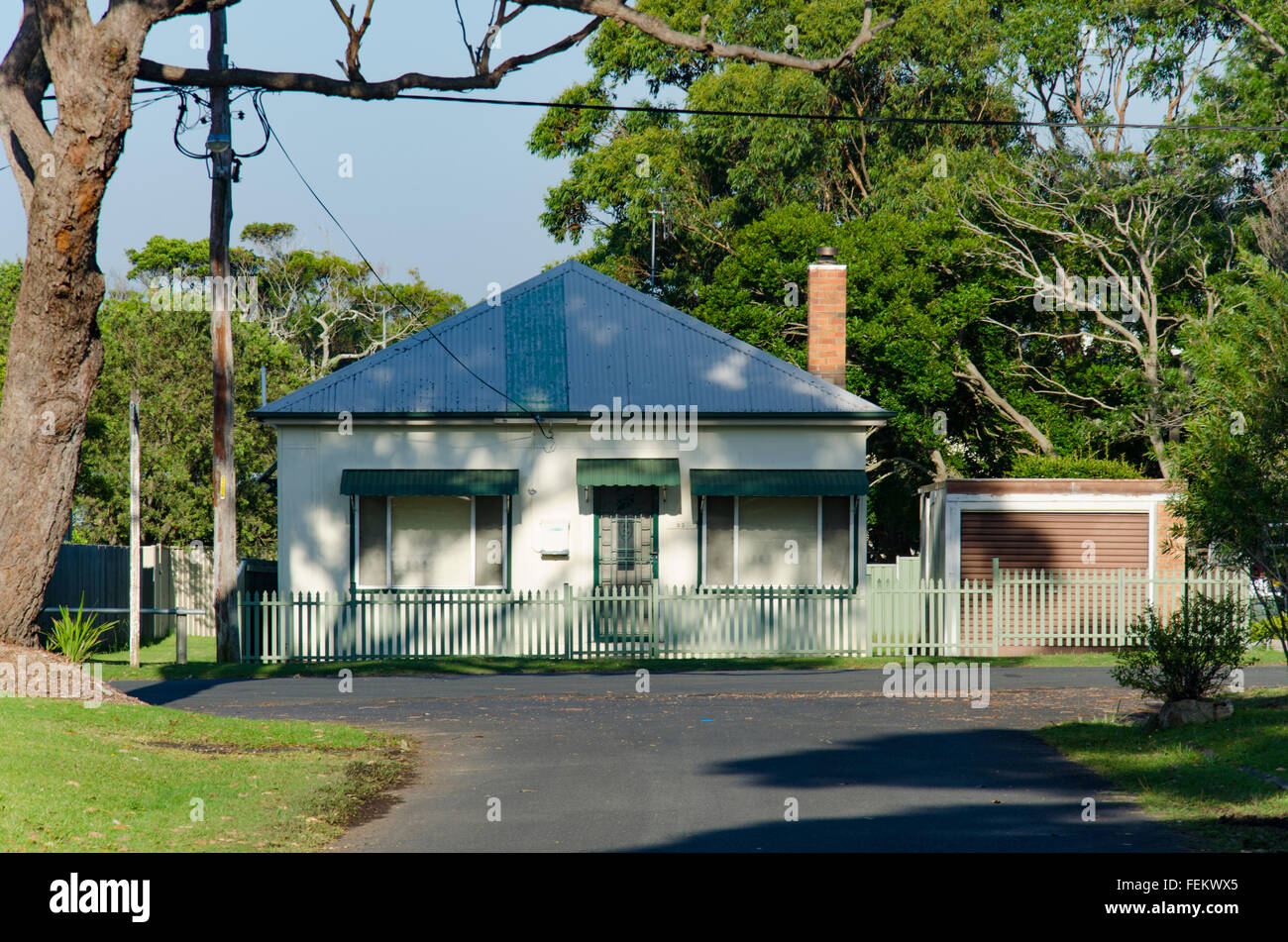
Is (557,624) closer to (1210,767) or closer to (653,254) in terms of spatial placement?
(1210,767)

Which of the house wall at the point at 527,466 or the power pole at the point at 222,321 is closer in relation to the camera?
the power pole at the point at 222,321

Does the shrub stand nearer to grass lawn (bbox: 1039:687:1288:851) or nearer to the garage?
grass lawn (bbox: 1039:687:1288:851)

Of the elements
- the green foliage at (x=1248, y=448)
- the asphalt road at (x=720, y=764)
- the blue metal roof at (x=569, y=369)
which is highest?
the blue metal roof at (x=569, y=369)

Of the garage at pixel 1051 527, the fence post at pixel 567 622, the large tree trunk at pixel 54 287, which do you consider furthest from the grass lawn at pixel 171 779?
the garage at pixel 1051 527

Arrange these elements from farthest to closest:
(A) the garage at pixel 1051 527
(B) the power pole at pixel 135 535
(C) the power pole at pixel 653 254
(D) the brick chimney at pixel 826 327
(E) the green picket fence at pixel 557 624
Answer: (C) the power pole at pixel 653 254
(D) the brick chimney at pixel 826 327
(A) the garage at pixel 1051 527
(E) the green picket fence at pixel 557 624
(B) the power pole at pixel 135 535

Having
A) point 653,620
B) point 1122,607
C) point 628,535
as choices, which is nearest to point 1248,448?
point 653,620

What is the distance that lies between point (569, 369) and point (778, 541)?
180 inches

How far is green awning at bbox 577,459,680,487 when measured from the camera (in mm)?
21984

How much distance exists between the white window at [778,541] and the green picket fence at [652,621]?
26.3 inches

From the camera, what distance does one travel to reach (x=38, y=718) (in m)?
10.4

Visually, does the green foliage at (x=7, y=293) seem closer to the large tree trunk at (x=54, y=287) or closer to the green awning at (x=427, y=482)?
the green awning at (x=427, y=482)

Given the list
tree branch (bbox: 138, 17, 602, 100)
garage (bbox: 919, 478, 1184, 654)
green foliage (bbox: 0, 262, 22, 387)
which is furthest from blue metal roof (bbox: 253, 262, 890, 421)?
green foliage (bbox: 0, 262, 22, 387)

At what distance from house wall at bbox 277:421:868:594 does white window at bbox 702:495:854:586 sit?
364mm

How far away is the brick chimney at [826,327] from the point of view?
24.4 metres
